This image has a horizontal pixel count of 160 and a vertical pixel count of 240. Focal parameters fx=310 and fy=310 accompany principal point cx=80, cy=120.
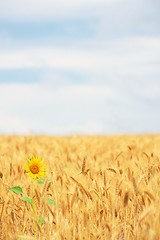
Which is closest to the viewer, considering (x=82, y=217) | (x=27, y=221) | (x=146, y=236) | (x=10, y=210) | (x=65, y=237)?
(x=146, y=236)

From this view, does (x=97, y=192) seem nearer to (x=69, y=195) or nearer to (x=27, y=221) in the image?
(x=69, y=195)

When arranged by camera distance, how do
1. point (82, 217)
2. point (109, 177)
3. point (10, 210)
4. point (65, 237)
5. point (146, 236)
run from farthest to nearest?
1. point (109, 177)
2. point (10, 210)
3. point (82, 217)
4. point (65, 237)
5. point (146, 236)

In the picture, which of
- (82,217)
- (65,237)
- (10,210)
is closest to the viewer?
(65,237)

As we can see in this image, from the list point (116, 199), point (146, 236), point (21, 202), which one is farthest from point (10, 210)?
point (146, 236)

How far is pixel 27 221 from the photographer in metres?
1.99

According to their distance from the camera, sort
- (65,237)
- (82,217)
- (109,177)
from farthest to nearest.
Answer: (109,177) < (82,217) < (65,237)

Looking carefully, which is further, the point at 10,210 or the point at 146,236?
the point at 10,210

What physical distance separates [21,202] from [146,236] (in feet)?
4.01

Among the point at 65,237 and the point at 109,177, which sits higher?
the point at 109,177

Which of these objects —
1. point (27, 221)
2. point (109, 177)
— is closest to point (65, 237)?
point (27, 221)

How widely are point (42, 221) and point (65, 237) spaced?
238 millimetres

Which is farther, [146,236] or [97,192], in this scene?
[97,192]

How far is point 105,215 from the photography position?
183 centimetres

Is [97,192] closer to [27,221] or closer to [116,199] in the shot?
[116,199]
